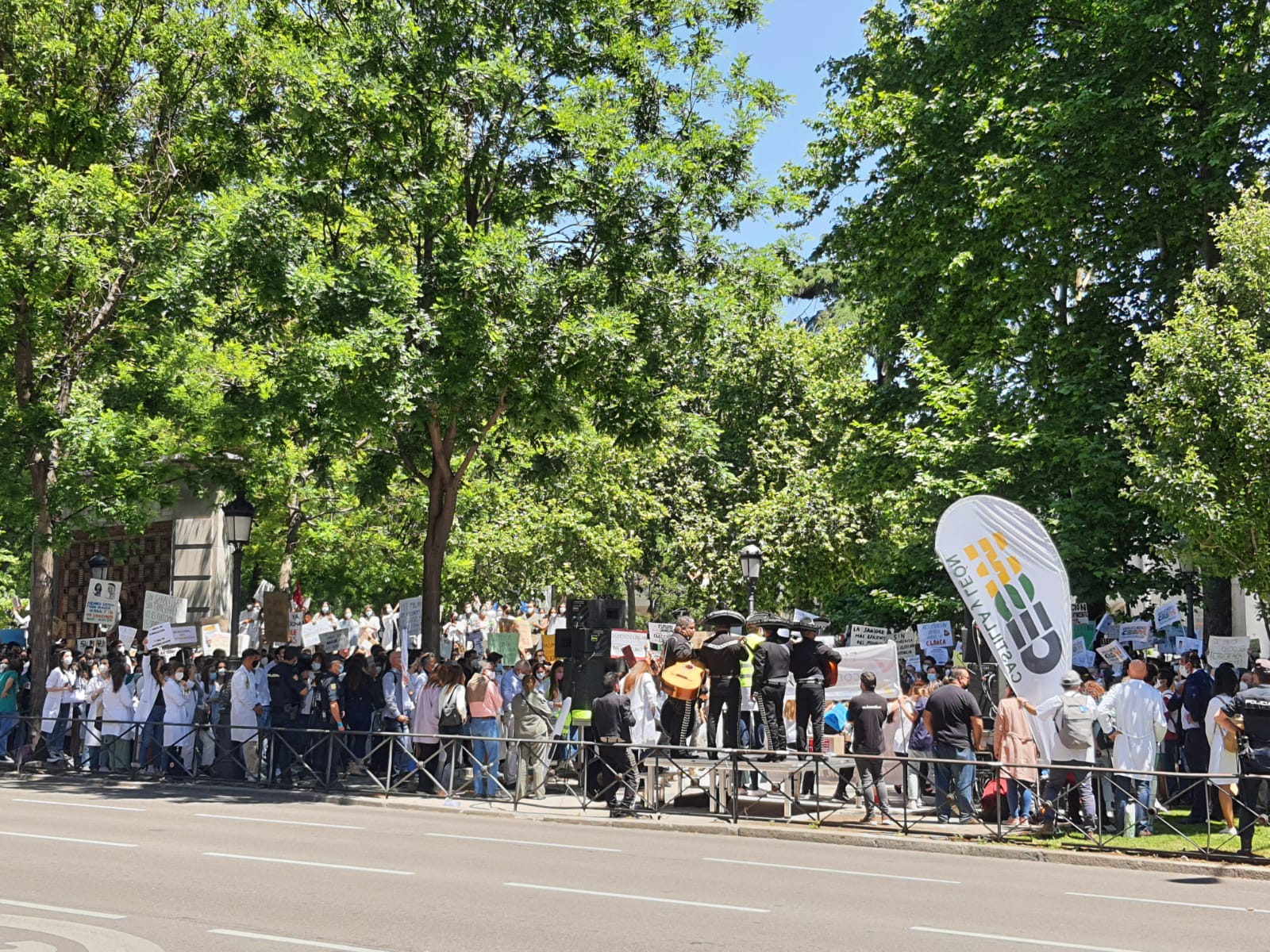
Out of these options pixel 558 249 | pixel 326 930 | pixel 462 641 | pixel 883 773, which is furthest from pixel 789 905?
pixel 462 641

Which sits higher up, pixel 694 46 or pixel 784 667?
pixel 694 46

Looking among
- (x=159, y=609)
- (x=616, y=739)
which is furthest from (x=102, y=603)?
Result: (x=616, y=739)

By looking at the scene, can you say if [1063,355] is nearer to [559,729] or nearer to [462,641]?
[559,729]

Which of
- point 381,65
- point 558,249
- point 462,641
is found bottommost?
point 462,641

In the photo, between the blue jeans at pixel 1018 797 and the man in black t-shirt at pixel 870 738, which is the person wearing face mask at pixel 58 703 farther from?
the blue jeans at pixel 1018 797

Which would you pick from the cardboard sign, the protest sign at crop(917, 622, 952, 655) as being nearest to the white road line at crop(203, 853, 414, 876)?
the cardboard sign

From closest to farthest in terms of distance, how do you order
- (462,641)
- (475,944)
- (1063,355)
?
(475,944) < (1063,355) < (462,641)

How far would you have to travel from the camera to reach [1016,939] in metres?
9.45

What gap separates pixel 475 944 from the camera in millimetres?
8742

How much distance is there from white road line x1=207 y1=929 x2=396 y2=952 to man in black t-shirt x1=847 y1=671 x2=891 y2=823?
9.67 meters

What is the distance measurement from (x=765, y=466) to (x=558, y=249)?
25.5 metres

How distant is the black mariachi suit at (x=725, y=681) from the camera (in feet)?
61.8

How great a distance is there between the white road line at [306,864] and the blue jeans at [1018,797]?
25.3 ft

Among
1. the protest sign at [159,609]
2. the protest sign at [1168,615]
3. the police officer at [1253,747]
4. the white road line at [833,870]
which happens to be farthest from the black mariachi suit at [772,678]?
the protest sign at [159,609]
